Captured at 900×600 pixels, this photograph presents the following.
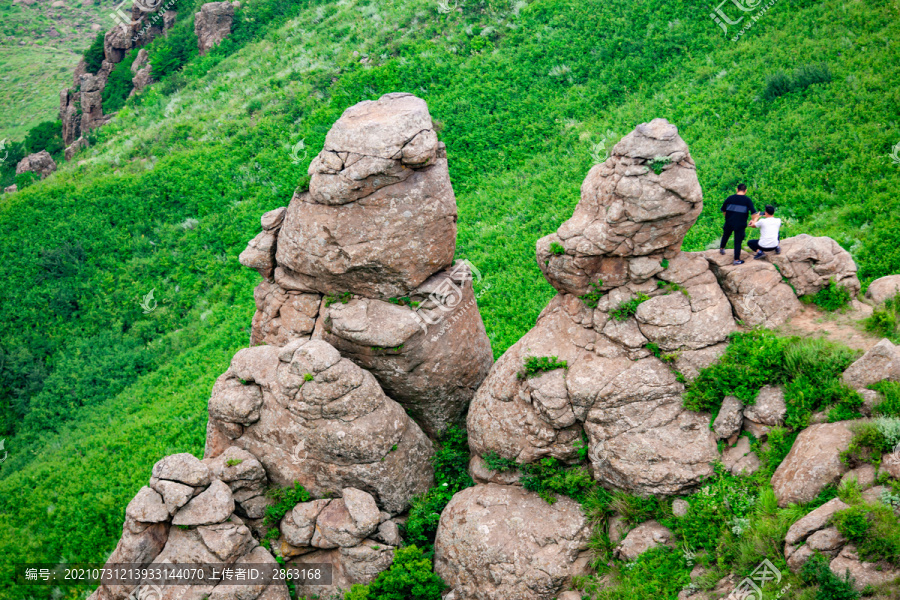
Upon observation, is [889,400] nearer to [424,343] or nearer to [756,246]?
[756,246]

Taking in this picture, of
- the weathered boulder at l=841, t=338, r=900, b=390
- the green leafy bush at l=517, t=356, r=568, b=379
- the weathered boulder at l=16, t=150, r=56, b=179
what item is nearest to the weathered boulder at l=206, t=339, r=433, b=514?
the green leafy bush at l=517, t=356, r=568, b=379

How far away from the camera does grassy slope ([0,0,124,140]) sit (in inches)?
2665

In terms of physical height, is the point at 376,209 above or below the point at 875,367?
above

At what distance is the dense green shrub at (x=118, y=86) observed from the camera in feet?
177

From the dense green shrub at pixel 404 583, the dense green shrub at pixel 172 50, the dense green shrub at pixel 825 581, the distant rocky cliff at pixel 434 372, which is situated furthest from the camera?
the dense green shrub at pixel 172 50

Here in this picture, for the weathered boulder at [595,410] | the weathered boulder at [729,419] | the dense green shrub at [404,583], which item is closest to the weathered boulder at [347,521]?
the dense green shrub at [404,583]

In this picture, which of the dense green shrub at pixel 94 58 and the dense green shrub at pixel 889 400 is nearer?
the dense green shrub at pixel 889 400

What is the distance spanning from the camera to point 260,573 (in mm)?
16156

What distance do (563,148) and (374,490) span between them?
23.2 metres

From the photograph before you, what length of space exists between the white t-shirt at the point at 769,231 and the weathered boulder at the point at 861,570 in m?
7.15

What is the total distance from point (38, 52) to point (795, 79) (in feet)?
280

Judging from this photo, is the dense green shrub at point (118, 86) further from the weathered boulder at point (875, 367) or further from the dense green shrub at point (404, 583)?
the weathered boulder at point (875, 367)

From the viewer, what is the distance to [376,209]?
16.9m

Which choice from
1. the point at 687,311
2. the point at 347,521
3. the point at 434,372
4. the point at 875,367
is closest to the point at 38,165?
the point at 434,372
